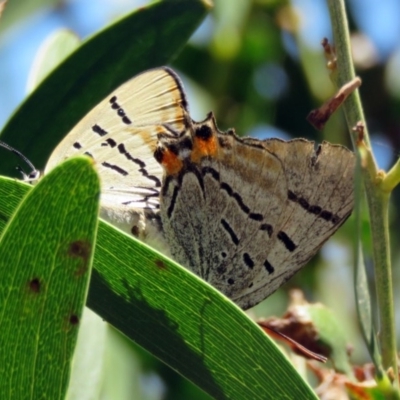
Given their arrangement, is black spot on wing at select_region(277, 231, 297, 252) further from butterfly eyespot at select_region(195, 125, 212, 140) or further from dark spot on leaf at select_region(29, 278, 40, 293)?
dark spot on leaf at select_region(29, 278, 40, 293)

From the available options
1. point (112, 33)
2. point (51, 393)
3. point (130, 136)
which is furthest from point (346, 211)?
point (51, 393)

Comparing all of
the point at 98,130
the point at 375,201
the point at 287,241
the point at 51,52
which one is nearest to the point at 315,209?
the point at 287,241

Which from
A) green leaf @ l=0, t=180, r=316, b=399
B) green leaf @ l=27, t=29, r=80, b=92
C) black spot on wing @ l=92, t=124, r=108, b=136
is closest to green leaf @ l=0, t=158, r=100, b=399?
green leaf @ l=0, t=180, r=316, b=399

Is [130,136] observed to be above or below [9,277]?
above

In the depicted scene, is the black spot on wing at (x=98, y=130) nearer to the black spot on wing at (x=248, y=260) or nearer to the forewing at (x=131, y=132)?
the forewing at (x=131, y=132)

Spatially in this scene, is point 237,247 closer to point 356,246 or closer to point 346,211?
point 346,211
